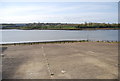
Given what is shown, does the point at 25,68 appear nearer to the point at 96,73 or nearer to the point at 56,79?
the point at 56,79

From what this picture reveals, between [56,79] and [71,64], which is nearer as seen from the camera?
[56,79]

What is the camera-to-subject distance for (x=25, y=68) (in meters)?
18.8

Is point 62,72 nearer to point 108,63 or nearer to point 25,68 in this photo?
point 25,68

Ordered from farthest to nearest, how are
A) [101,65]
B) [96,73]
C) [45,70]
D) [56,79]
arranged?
[101,65] < [45,70] < [96,73] < [56,79]

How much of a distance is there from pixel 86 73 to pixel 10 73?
302 inches

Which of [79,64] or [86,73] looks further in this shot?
[79,64]

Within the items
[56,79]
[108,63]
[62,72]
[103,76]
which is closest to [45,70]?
[62,72]

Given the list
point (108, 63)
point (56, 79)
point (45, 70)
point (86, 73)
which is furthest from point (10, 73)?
point (108, 63)

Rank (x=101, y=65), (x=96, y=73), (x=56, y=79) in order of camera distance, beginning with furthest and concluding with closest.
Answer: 1. (x=101, y=65)
2. (x=96, y=73)
3. (x=56, y=79)

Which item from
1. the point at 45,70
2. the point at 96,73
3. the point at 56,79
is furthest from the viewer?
the point at 45,70

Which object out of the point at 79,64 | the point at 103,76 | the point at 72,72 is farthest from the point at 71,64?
the point at 103,76

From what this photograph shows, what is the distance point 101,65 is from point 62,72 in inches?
216

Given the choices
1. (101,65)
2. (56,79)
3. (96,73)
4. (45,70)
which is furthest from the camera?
(101,65)

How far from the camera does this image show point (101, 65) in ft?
65.0
